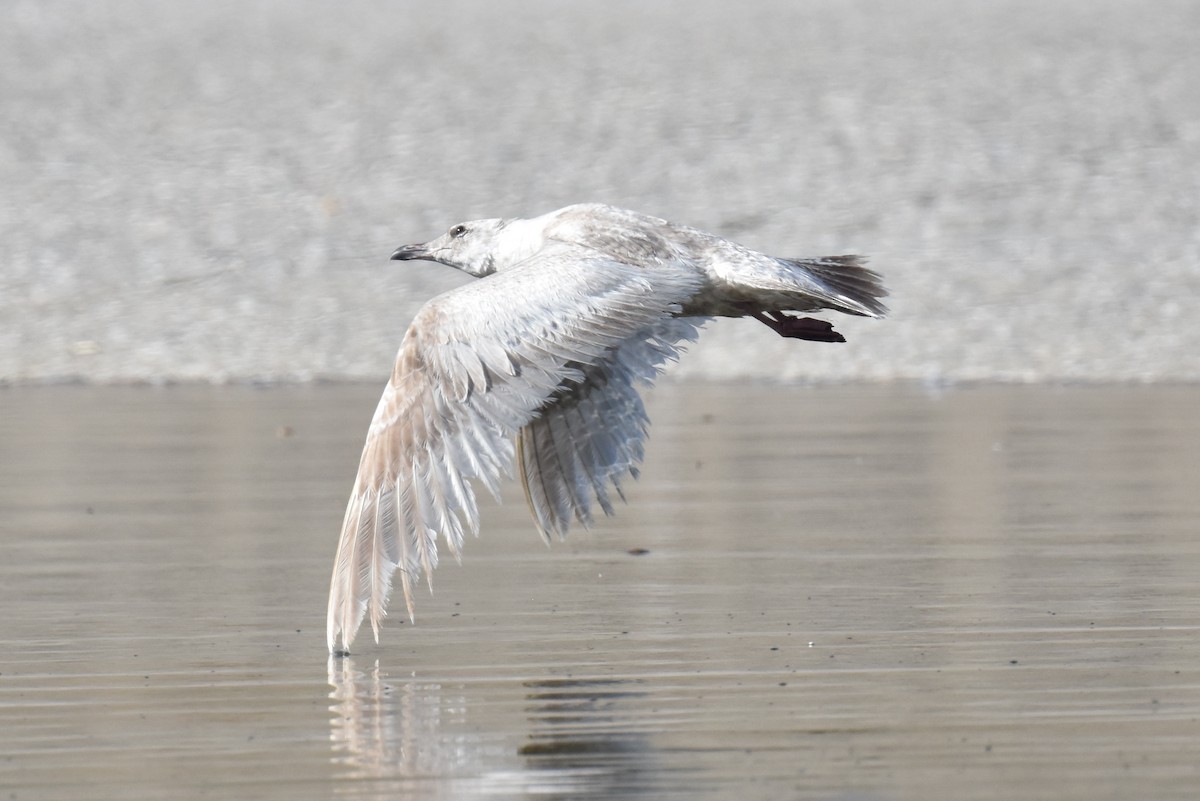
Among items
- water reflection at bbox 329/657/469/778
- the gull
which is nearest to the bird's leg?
the gull

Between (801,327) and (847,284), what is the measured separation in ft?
0.75

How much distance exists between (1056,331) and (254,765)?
1112cm

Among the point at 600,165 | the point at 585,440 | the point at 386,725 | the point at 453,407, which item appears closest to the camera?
the point at 386,725

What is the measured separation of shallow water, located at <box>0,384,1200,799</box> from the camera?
199 inches

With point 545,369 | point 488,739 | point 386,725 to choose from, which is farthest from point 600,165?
point 488,739

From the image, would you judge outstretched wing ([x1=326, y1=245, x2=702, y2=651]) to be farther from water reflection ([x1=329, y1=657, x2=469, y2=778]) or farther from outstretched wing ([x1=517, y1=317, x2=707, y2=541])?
outstretched wing ([x1=517, y1=317, x2=707, y2=541])

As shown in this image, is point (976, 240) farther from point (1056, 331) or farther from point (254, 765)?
point (254, 765)

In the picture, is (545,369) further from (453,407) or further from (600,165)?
(600,165)

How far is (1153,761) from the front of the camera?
4.96 meters

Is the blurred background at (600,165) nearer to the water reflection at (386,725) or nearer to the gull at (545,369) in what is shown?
the gull at (545,369)

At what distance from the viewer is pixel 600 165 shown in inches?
757

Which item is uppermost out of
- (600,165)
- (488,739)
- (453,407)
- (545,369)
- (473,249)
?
(600,165)

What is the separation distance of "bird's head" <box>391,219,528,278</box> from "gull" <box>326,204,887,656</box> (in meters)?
0.33

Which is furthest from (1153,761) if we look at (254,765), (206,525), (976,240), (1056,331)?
(976,240)
